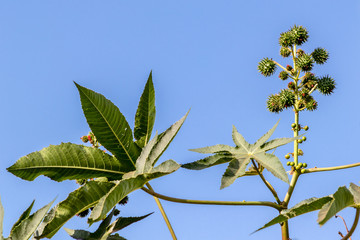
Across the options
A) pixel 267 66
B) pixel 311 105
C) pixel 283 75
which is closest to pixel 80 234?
pixel 311 105

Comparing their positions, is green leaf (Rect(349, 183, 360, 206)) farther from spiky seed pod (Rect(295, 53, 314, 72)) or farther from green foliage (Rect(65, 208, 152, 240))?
spiky seed pod (Rect(295, 53, 314, 72))

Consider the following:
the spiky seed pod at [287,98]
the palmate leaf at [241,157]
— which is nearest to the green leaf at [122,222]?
the palmate leaf at [241,157]

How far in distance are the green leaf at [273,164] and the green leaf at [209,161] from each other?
0.19m

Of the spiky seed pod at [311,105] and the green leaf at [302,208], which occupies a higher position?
the spiky seed pod at [311,105]

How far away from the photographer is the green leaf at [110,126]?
112 inches

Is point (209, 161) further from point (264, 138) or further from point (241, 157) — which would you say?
point (264, 138)

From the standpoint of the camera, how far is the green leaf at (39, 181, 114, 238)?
246cm

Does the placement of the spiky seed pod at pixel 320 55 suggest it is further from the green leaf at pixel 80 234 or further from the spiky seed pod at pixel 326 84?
the green leaf at pixel 80 234

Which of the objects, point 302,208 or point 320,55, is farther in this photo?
point 320,55

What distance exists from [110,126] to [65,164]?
0.39 m

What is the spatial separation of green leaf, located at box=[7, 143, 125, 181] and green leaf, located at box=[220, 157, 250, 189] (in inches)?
29.5

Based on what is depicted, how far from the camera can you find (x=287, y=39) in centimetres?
505

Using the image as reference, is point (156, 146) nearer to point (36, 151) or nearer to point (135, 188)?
point (135, 188)

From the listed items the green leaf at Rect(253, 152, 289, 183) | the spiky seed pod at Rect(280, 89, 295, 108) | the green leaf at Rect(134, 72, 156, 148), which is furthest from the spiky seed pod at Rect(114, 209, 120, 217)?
the spiky seed pod at Rect(280, 89, 295, 108)
